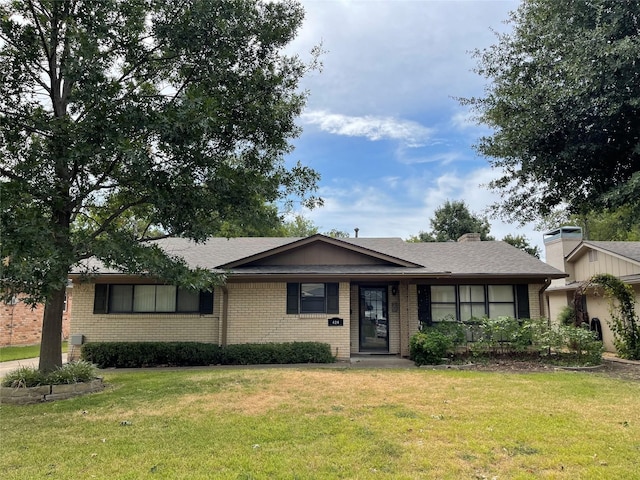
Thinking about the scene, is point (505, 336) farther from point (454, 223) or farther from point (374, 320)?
point (454, 223)

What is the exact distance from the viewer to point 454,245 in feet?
55.7

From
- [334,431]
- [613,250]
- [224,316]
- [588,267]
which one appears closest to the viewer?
[334,431]

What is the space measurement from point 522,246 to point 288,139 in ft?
107

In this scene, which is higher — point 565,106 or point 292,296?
point 565,106

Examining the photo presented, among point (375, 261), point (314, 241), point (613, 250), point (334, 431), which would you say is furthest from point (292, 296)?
point (613, 250)

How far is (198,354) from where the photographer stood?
40.8 feet

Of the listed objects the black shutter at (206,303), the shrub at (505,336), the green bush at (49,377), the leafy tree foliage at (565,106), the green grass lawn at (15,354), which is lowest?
the green grass lawn at (15,354)

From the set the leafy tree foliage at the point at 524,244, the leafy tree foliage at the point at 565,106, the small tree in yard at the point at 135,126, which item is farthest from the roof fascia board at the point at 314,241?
the leafy tree foliage at the point at 524,244

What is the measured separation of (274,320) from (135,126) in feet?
23.5

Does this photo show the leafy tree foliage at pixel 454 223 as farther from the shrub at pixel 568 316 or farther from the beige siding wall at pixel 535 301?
the beige siding wall at pixel 535 301

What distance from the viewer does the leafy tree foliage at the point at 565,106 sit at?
9.84 m

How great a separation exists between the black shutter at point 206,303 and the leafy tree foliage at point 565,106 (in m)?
9.44

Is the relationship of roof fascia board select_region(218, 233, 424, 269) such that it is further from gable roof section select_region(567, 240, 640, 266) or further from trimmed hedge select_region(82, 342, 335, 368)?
gable roof section select_region(567, 240, 640, 266)

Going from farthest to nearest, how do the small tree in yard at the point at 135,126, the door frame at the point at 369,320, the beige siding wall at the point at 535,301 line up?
the door frame at the point at 369,320 → the beige siding wall at the point at 535,301 → the small tree in yard at the point at 135,126
